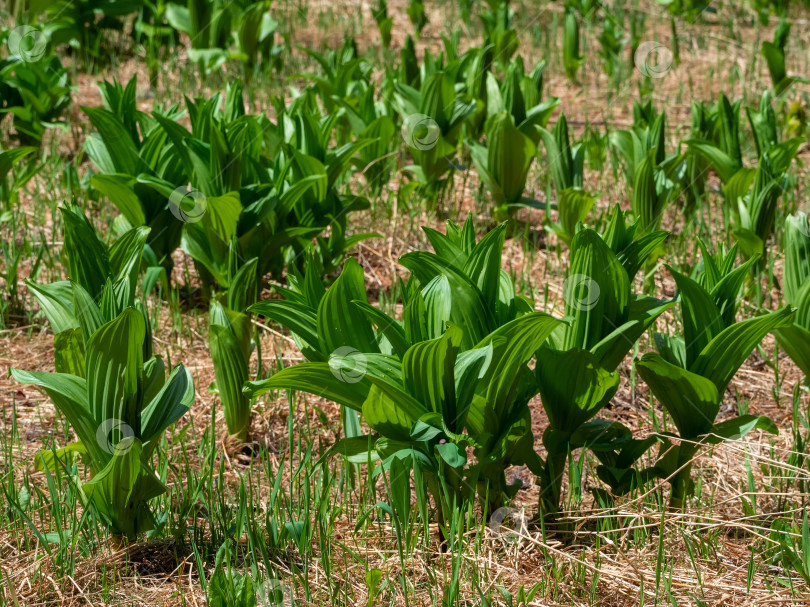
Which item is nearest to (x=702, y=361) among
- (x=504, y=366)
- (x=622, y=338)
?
(x=622, y=338)

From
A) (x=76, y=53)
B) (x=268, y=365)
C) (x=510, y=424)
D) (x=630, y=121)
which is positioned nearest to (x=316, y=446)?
(x=268, y=365)

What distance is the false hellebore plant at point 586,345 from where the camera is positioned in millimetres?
1884

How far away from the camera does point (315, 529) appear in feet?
6.44

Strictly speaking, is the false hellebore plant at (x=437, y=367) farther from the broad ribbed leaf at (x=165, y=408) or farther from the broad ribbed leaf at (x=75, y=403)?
the broad ribbed leaf at (x=75, y=403)

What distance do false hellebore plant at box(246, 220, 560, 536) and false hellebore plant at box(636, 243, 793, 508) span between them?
296 mm

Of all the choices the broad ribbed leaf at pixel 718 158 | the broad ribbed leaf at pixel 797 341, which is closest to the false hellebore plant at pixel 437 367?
the broad ribbed leaf at pixel 797 341

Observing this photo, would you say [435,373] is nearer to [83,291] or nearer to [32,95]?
[83,291]

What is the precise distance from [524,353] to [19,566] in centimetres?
108

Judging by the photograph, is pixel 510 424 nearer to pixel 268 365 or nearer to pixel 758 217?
pixel 268 365

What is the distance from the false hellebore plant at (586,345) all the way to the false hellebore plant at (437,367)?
2.3 inches

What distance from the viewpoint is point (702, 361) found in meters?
1.97

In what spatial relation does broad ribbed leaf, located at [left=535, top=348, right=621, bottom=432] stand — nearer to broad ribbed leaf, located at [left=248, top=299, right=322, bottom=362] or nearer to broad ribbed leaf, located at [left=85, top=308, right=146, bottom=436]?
broad ribbed leaf, located at [left=248, top=299, right=322, bottom=362]

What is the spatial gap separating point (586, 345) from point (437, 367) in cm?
36

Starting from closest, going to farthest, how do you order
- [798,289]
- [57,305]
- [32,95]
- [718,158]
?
1. [57,305]
2. [798,289]
3. [718,158]
4. [32,95]
